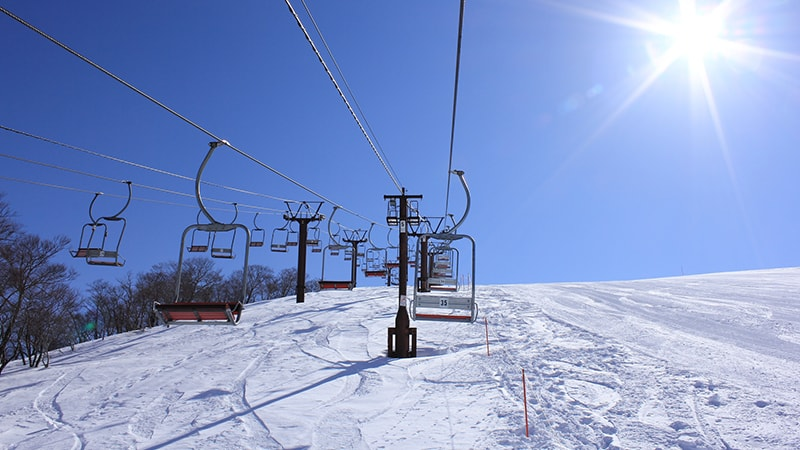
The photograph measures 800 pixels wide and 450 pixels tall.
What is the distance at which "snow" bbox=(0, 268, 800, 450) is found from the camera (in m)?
6.72

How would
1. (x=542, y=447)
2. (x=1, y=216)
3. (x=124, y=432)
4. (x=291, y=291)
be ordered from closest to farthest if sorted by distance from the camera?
(x=542, y=447)
(x=124, y=432)
(x=1, y=216)
(x=291, y=291)

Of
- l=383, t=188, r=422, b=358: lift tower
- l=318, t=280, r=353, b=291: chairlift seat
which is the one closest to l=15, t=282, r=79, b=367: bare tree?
l=318, t=280, r=353, b=291: chairlift seat

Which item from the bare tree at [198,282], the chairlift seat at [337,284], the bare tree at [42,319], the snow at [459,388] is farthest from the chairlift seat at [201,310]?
the bare tree at [198,282]

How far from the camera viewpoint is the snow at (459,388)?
22.1 ft

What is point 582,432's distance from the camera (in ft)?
21.6

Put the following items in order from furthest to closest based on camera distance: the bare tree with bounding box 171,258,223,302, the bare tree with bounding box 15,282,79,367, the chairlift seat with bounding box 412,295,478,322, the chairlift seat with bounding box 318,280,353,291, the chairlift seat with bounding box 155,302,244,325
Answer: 1. the bare tree with bounding box 171,258,223,302
2. the bare tree with bounding box 15,282,79,367
3. the chairlift seat with bounding box 318,280,353,291
4. the chairlift seat with bounding box 412,295,478,322
5. the chairlift seat with bounding box 155,302,244,325

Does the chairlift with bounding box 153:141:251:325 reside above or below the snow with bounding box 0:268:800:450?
above

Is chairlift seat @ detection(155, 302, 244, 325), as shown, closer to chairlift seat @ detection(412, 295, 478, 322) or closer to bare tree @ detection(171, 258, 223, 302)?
chairlift seat @ detection(412, 295, 478, 322)

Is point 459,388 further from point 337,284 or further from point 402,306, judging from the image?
point 337,284

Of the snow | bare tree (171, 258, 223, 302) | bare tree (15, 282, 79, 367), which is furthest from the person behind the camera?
bare tree (171, 258, 223, 302)

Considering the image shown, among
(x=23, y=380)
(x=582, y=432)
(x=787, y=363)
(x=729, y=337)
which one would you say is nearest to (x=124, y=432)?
(x=582, y=432)

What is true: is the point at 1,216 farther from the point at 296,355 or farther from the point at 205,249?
the point at 296,355

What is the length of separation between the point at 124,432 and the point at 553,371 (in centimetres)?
861

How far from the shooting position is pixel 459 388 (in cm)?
916
